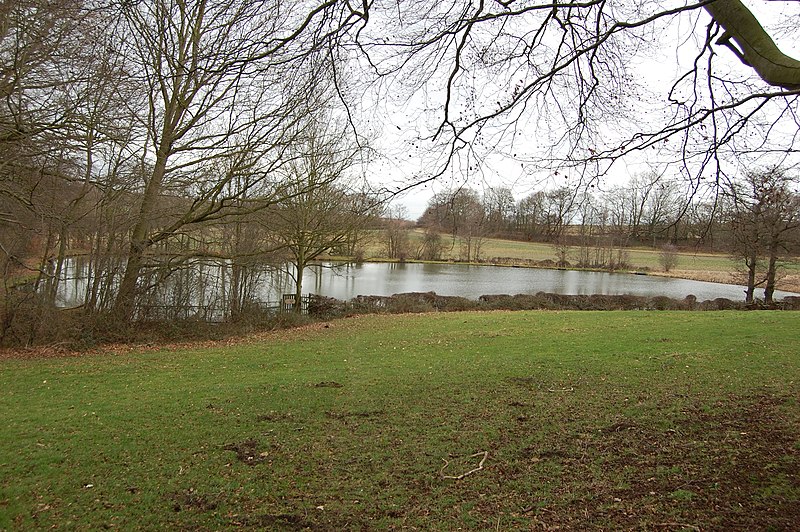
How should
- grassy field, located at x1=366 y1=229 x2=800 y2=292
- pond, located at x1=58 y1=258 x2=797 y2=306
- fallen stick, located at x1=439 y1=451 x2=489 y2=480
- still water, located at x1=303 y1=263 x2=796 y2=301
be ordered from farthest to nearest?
1. grassy field, located at x1=366 y1=229 x2=800 y2=292
2. still water, located at x1=303 y1=263 x2=796 y2=301
3. pond, located at x1=58 y1=258 x2=797 y2=306
4. fallen stick, located at x1=439 y1=451 x2=489 y2=480

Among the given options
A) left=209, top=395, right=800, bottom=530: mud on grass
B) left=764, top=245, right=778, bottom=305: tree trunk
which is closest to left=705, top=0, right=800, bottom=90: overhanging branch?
left=209, top=395, right=800, bottom=530: mud on grass

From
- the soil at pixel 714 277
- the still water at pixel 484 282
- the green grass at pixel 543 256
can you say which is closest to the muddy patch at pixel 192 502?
the still water at pixel 484 282

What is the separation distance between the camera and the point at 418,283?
30438 mm

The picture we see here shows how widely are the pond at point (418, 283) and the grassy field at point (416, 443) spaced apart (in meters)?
6.32

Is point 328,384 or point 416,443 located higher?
point 416,443

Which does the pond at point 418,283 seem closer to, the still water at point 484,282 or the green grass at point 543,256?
the still water at point 484,282

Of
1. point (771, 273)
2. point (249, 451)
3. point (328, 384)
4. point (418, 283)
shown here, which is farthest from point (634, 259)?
point (249, 451)

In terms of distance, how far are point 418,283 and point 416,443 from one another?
25.5m

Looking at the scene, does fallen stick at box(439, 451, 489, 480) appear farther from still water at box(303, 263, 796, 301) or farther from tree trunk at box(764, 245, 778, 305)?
tree trunk at box(764, 245, 778, 305)

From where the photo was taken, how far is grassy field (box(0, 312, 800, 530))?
356 centimetres

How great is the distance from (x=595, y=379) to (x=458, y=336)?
597cm

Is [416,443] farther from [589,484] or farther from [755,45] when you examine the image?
[755,45]

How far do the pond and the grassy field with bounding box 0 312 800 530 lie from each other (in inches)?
249

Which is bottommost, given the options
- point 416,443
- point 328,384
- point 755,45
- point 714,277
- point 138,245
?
point 328,384
